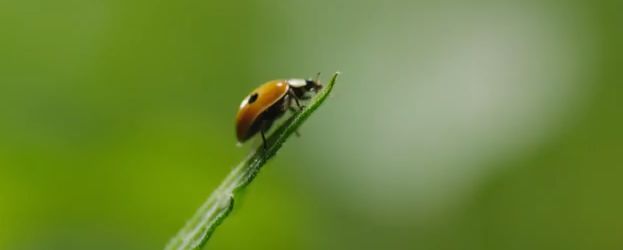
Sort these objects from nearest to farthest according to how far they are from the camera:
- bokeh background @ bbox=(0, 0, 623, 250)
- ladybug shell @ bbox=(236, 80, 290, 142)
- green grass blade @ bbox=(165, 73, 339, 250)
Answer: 1. green grass blade @ bbox=(165, 73, 339, 250)
2. ladybug shell @ bbox=(236, 80, 290, 142)
3. bokeh background @ bbox=(0, 0, 623, 250)

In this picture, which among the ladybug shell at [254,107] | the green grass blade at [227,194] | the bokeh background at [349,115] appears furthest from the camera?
the bokeh background at [349,115]

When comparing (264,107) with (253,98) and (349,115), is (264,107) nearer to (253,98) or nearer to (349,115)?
(253,98)


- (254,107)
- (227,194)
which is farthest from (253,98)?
(227,194)

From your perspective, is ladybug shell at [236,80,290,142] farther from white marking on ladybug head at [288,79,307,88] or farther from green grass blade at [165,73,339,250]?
green grass blade at [165,73,339,250]

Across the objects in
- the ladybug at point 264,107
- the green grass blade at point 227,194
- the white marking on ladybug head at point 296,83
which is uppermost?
the white marking on ladybug head at point 296,83

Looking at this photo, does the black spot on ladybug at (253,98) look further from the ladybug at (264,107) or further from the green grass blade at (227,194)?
the green grass blade at (227,194)

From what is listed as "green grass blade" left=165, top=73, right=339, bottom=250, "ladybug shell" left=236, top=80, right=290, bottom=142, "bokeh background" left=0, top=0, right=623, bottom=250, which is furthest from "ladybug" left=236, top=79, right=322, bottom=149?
"green grass blade" left=165, top=73, right=339, bottom=250

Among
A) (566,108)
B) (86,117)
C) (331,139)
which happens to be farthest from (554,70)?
(86,117)

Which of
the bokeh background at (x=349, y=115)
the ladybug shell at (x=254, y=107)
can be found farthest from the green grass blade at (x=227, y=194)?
the bokeh background at (x=349, y=115)
